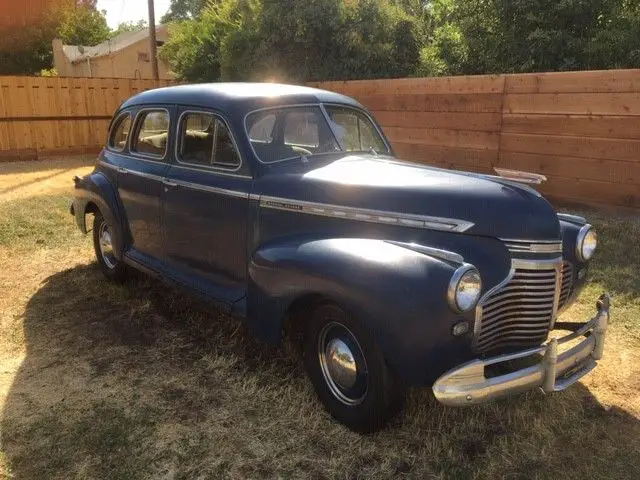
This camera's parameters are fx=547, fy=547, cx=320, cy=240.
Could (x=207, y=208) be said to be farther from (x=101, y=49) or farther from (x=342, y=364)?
(x=101, y=49)

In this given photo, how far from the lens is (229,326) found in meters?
4.48

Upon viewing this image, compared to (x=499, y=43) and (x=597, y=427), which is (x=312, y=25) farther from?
(x=597, y=427)

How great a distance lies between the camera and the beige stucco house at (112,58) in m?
30.3

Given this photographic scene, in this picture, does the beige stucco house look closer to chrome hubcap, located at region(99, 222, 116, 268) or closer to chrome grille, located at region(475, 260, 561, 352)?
chrome hubcap, located at region(99, 222, 116, 268)

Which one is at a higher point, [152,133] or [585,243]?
[152,133]

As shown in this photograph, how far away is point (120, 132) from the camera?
5207 mm

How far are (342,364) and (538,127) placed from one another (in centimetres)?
589

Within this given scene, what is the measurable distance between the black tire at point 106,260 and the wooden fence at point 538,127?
18.2 feet

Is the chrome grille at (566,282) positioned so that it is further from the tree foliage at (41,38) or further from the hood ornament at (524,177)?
the tree foliage at (41,38)

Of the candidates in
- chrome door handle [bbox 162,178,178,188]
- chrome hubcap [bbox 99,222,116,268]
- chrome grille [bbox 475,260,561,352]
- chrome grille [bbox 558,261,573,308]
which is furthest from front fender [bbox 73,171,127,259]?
chrome grille [bbox 558,261,573,308]

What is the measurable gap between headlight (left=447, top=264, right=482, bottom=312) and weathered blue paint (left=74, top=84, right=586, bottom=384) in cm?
4

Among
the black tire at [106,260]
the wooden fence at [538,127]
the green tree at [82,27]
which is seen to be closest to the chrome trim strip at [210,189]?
the black tire at [106,260]

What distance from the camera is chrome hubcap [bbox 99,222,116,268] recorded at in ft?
17.9

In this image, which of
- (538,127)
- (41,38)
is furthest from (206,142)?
(41,38)
